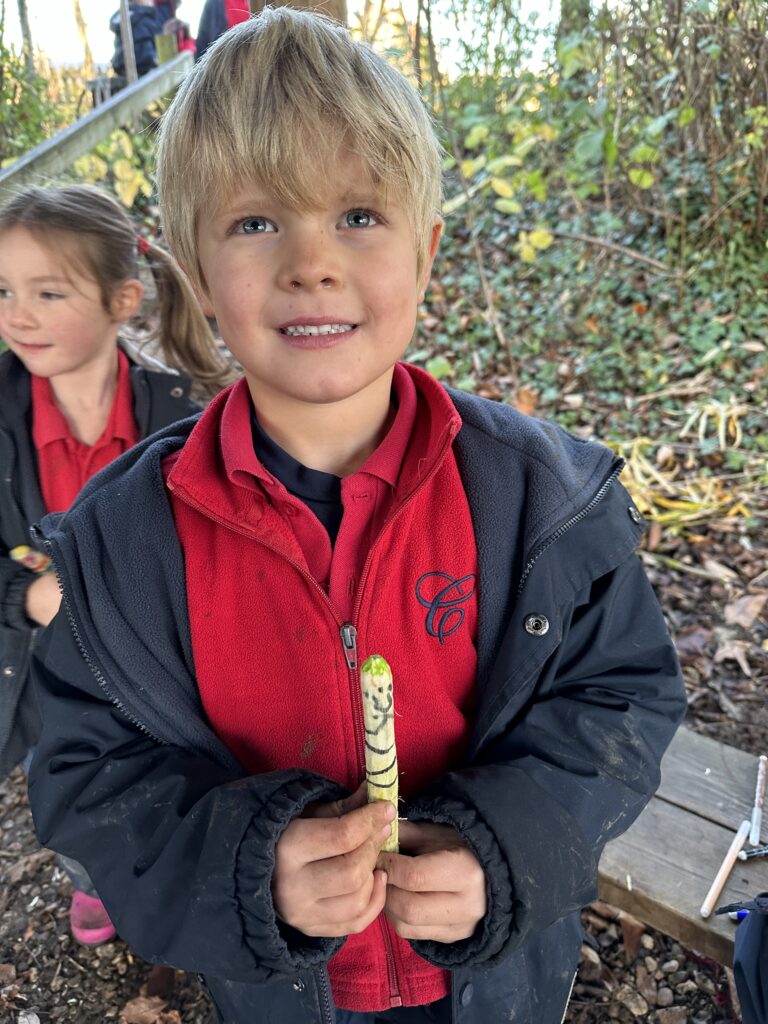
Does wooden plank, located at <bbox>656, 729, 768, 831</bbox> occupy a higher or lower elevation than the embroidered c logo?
lower

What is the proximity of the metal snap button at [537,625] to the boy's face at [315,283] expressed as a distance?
515mm

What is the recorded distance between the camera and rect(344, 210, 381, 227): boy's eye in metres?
1.40

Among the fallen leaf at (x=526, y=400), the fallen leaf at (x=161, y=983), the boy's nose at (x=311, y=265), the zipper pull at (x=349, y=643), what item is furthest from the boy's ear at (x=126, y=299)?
the fallen leaf at (x=526, y=400)

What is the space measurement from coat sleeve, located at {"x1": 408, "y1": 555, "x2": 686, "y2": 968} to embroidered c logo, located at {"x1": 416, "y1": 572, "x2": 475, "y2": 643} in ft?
0.63

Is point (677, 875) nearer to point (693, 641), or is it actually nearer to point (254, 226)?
point (693, 641)

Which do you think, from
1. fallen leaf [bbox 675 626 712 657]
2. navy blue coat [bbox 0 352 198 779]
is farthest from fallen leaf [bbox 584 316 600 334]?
navy blue coat [bbox 0 352 198 779]

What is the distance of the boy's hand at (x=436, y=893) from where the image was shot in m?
1.30

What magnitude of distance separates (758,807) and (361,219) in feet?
6.29

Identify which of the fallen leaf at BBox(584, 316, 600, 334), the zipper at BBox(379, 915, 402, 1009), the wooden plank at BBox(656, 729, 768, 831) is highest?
the fallen leaf at BBox(584, 316, 600, 334)

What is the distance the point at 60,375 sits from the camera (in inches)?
92.1

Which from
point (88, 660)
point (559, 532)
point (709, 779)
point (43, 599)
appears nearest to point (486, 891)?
point (559, 532)

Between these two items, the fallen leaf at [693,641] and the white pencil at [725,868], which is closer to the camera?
the white pencil at [725,868]

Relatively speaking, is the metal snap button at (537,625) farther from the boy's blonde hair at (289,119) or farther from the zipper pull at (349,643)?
the boy's blonde hair at (289,119)

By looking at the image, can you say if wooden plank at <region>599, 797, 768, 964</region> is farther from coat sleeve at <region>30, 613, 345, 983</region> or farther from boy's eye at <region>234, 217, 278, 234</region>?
boy's eye at <region>234, 217, 278, 234</region>
